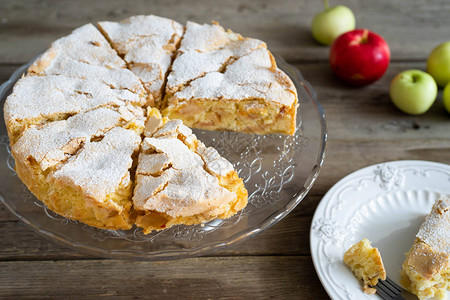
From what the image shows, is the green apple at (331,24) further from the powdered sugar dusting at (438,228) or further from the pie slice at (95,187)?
the pie slice at (95,187)

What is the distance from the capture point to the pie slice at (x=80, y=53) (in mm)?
2449

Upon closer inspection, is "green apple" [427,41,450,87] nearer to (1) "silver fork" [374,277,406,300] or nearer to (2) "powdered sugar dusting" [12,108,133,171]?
(1) "silver fork" [374,277,406,300]

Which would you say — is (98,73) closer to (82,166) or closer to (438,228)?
(82,166)

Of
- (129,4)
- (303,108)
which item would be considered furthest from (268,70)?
(129,4)

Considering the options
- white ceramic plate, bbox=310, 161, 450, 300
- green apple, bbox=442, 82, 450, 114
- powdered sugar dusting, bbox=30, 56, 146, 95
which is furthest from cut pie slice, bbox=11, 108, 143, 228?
green apple, bbox=442, 82, 450, 114

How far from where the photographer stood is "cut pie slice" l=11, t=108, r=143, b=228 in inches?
75.9

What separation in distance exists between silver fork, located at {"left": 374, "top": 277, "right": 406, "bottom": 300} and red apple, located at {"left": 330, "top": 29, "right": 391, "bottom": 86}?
4.67 ft

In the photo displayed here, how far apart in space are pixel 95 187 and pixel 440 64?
2.25 metres

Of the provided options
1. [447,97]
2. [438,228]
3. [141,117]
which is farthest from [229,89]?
[447,97]

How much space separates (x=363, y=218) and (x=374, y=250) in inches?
12.0

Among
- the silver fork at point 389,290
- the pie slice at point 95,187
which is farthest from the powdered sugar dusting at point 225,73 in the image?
the silver fork at point 389,290

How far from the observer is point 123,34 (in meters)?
2.63

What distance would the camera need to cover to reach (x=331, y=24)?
3.24 m

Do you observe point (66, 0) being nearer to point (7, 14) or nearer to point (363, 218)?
point (7, 14)
